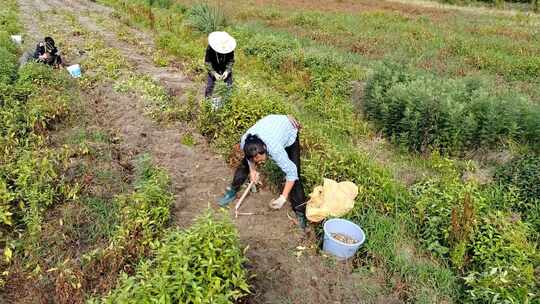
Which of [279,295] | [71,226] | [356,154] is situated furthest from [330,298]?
[71,226]

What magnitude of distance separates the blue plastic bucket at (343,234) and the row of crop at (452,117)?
2489mm

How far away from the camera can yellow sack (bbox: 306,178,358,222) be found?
4246 mm

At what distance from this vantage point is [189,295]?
2.91 meters

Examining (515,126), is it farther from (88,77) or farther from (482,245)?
(88,77)

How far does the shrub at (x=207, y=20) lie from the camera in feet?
41.6

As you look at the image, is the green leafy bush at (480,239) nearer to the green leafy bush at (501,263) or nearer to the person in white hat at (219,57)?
the green leafy bush at (501,263)

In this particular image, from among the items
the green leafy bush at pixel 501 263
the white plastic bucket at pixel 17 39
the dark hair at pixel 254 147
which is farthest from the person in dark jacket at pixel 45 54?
the green leafy bush at pixel 501 263

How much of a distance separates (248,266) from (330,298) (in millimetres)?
793

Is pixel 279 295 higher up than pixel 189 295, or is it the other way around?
pixel 189 295

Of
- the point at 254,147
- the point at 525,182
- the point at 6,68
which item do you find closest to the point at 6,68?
the point at 6,68

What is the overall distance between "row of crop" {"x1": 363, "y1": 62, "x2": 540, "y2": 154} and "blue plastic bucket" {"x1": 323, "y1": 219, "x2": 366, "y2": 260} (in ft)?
8.17

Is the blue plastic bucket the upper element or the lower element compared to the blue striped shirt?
lower

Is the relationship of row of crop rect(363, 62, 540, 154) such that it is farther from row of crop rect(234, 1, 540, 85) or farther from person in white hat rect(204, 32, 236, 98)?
row of crop rect(234, 1, 540, 85)

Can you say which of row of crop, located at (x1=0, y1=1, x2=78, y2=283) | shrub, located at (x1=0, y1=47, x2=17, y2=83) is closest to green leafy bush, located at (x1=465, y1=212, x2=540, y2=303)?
row of crop, located at (x1=0, y1=1, x2=78, y2=283)
